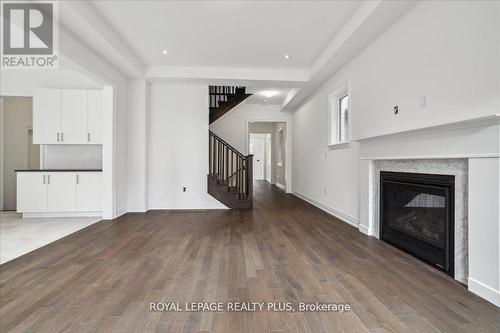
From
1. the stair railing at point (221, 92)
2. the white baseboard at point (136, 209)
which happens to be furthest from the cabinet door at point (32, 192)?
the stair railing at point (221, 92)

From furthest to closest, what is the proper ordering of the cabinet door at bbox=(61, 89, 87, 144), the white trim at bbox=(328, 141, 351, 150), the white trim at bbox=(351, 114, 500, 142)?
the cabinet door at bbox=(61, 89, 87, 144) < the white trim at bbox=(328, 141, 351, 150) < the white trim at bbox=(351, 114, 500, 142)

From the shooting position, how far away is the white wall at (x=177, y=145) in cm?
548

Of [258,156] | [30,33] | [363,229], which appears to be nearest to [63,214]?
[30,33]

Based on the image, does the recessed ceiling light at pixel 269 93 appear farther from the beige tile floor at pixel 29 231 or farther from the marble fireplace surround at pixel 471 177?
the beige tile floor at pixel 29 231

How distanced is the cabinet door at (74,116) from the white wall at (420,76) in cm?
489

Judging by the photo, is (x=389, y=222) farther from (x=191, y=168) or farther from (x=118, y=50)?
(x=118, y=50)

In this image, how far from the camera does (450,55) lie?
2205mm

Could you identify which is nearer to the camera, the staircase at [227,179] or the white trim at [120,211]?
the white trim at [120,211]

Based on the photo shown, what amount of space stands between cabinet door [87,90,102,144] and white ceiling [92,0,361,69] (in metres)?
1.22

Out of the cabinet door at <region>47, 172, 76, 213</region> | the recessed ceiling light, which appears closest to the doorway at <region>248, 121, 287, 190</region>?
the recessed ceiling light

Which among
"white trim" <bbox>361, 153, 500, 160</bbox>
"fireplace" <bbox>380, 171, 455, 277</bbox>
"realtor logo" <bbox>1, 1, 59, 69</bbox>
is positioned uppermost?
"realtor logo" <bbox>1, 1, 59, 69</bbox>

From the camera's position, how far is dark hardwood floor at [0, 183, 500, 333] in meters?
1.56

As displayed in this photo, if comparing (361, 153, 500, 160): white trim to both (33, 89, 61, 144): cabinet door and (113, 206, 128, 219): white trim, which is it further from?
(33, 89, 61, 144): cabinet door

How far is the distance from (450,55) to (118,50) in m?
4.23
